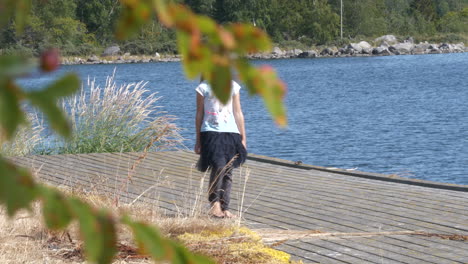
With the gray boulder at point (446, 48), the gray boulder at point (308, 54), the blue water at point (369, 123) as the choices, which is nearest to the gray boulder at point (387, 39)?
the gray boulder at point (446, 48)

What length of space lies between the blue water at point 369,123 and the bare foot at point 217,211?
43.1 inches

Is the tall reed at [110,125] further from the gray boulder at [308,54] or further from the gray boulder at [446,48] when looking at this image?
the gray boulder at [446,48]

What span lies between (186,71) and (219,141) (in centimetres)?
514

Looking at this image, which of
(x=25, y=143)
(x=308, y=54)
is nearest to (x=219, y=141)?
(x=25, y=143)

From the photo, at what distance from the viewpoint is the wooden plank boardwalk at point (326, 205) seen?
17.7ft

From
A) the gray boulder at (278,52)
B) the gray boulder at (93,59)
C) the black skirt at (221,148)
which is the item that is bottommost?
the gray boulder at (278,52)

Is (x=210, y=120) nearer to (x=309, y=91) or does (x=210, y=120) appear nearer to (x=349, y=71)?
(x=309, y=91)

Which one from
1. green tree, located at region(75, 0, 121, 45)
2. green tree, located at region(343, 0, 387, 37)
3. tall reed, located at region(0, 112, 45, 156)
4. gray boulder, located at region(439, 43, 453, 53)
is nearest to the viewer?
tall reed, located at region(0, 112, 45, 156)

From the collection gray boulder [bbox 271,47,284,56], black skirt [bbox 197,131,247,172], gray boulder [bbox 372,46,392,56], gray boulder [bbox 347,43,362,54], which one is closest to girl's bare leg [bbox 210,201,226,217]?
black skirt [bbox 197,131,247,172]

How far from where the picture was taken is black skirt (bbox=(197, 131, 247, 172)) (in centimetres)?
629

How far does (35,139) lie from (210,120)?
6687mm

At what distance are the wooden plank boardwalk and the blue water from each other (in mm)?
871

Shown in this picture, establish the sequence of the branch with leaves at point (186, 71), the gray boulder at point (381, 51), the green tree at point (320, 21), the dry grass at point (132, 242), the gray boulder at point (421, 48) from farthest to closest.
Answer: the green tree at point (320, 21)
the gray boulder at point (421, 48)
the gray boulder at point (381, 51)
the dry grass at point (132, 242)
the branch with leaves at point (186, 71)

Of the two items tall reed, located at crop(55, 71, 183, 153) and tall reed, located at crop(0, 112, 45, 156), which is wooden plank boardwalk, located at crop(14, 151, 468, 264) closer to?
tall reed, located at crop(0, 112, 45, 156)
